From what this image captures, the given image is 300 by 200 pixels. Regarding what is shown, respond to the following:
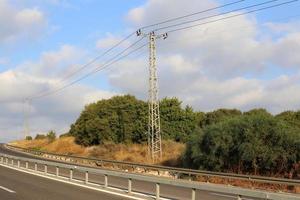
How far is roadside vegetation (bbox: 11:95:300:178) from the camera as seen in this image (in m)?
36.0

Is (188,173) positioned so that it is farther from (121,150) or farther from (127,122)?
(127,122)

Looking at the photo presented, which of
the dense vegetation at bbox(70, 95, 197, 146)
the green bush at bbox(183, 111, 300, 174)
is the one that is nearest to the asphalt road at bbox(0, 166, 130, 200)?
the green bush at bbox(183, 111, 300, 174)

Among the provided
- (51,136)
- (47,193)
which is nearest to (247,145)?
(47,193)

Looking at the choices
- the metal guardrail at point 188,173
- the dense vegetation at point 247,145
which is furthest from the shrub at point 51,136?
the dense vegetation at point 247,145

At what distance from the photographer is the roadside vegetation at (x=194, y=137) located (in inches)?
1419

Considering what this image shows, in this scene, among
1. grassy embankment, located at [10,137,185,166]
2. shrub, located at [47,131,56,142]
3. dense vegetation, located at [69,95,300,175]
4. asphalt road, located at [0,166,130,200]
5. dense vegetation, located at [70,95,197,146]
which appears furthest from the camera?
shrub, located at [47,131,56,142]

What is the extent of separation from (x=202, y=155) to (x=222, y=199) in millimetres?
19104

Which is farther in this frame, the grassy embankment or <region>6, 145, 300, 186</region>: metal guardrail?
the grassy embankment

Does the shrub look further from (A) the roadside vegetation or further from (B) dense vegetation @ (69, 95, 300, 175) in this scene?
(B) dense vegetation @ (69, 95, 300, 175)

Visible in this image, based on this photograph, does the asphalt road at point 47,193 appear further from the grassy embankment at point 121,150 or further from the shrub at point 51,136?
the shrub at point 51,136

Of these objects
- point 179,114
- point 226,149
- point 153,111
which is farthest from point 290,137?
point 179,114

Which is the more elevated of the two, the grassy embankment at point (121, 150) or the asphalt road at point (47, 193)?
the grassy embankment at point (121, 150)

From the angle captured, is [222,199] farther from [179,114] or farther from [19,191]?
[179,114]

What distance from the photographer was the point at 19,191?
21.5 m
